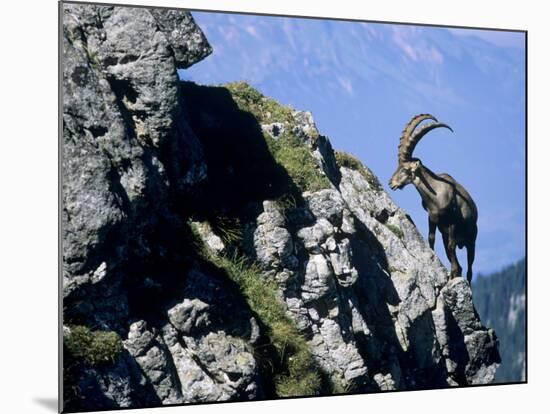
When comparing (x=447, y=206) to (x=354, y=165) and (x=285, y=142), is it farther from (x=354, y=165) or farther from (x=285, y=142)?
(x=285, y=142)

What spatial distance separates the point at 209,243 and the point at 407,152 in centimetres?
388

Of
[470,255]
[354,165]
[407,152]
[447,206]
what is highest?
[407,152]

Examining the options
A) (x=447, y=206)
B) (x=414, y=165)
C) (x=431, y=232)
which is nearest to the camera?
(x=414, y=165)

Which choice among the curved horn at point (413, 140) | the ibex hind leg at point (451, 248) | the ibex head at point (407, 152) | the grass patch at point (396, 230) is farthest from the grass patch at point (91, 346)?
the ibex hind leg at point (451, 248)

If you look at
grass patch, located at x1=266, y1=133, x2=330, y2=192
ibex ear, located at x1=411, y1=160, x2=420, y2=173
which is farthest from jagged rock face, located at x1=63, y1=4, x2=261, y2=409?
ibex ear, located at x1=411, y1=160, x2=420, y2=173

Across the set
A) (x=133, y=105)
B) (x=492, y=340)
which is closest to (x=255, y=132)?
(x=133, y=105)

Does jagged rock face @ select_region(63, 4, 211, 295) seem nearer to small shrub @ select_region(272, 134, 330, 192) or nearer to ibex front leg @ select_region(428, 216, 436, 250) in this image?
small shrub @ select_region(272, 134, 330, 192)

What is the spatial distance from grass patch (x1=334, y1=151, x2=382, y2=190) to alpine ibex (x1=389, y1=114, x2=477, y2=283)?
25.9 inches

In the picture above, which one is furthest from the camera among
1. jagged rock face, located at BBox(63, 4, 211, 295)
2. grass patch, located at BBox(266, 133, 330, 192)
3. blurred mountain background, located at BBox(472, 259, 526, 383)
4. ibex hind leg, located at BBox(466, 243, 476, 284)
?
blurred mountain background, located at BBox(472, 259, 526, 383)

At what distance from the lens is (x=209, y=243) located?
16344mm

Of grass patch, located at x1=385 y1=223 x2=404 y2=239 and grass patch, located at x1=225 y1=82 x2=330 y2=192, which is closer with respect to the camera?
grass patch, located at x1=225 y1=82 x2=330 y2=192

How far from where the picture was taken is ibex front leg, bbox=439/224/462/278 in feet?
60.9

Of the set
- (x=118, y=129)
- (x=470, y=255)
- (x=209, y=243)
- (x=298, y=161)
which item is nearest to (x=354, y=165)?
(x=298, y=161)

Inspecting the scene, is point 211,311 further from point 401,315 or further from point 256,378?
point 401,315
